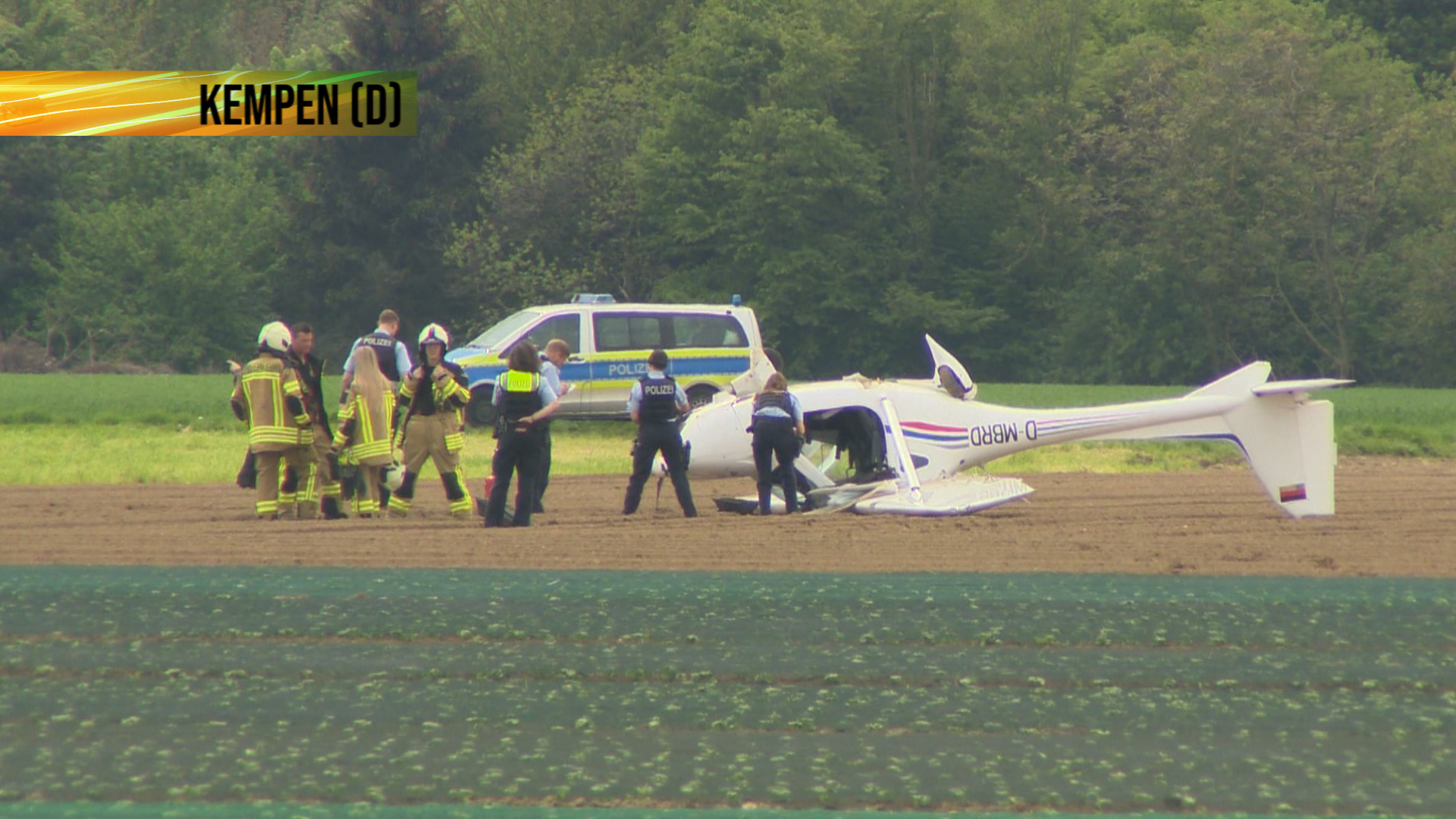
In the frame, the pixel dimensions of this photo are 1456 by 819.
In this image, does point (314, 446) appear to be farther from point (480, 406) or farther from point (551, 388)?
point (480, 406)

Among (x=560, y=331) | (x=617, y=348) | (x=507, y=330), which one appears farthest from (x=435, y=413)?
(x=507, y=330)

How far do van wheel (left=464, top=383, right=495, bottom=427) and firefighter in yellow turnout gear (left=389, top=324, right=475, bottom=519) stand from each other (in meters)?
9.53

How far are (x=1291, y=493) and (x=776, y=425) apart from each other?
14.9 feet

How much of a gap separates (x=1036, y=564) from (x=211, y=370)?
46698mm

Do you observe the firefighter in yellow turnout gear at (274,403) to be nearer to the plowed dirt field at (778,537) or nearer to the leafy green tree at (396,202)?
the plowed dirt field at (778,537)

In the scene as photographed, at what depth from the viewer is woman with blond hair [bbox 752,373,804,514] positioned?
582 inches

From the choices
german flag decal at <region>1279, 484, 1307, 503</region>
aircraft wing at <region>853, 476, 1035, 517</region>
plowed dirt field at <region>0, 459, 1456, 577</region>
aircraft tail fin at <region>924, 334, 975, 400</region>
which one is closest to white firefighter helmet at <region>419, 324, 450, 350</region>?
plowed dirt field at <region>0, 459, 1456, 577</region>

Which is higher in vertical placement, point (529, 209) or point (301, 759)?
point (529, 209)

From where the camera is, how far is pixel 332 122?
4934 cm

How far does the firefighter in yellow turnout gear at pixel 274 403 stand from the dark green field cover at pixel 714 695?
115 inches

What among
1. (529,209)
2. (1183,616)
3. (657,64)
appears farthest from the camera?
(657,64)

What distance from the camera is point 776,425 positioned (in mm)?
14766

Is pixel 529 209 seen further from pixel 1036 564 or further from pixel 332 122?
pixel 1036 564

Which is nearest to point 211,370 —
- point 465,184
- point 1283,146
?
point 465,184
